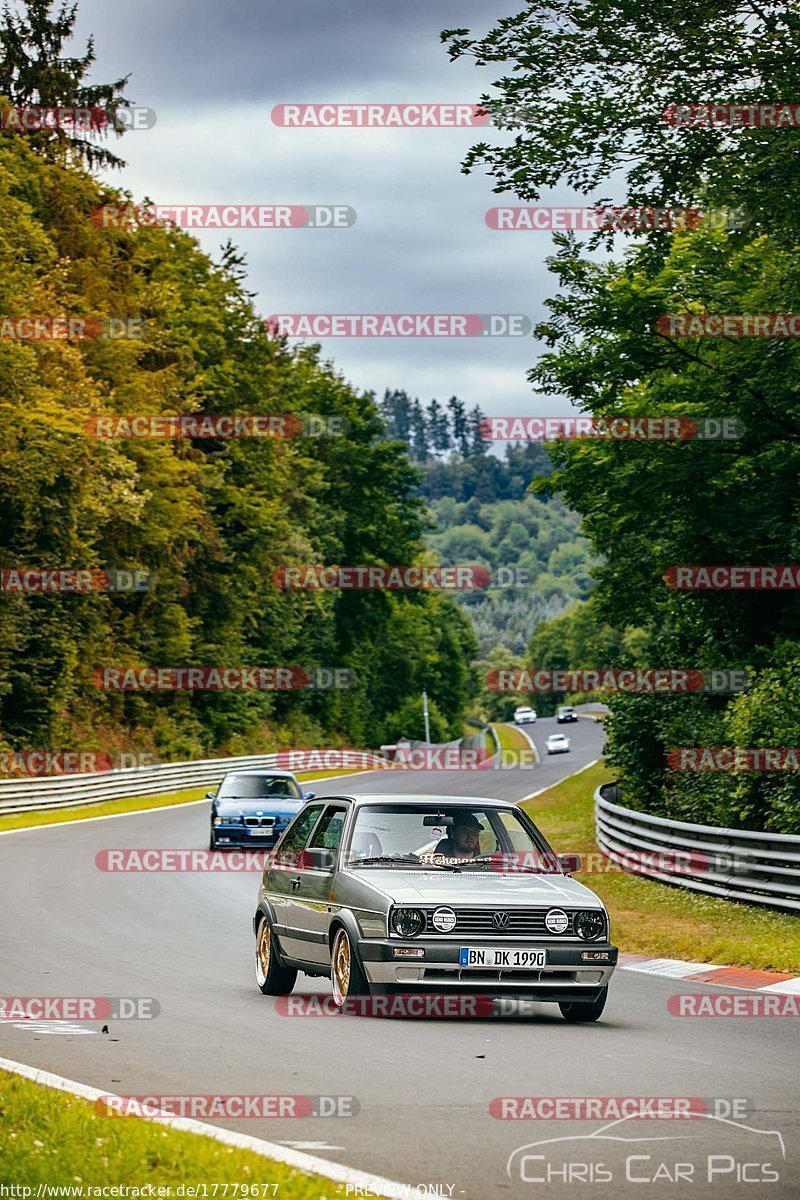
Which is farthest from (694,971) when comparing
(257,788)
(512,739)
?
(512,739)

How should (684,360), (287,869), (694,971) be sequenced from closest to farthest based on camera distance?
(287,869)
(694,971)
(684,360)

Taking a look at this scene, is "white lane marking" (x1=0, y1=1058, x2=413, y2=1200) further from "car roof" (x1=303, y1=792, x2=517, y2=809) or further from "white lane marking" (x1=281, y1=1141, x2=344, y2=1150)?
"car roof" (x1=303, y1=792, x2=517, y2=809)

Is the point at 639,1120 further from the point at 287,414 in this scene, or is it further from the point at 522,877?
the point at 287,414

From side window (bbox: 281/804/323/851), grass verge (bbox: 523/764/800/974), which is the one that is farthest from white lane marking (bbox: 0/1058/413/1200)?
grass verge (bbox: 523/764/800/974)

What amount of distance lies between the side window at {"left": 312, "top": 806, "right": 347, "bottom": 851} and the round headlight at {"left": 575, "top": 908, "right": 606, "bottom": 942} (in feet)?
6.71

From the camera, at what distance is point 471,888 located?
11.5 m

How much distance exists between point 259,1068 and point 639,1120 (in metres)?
2.47

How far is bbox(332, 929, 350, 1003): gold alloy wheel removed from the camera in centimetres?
1154

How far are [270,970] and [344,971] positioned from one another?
1462 millimetres

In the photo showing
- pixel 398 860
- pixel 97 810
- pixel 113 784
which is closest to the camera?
pixel 398 860

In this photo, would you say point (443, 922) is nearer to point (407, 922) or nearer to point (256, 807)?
point (407, 922)

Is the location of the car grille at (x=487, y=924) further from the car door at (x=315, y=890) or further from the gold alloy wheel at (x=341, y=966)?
the car door at (x=315, y=890)

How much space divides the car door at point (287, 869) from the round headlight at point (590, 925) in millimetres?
2496

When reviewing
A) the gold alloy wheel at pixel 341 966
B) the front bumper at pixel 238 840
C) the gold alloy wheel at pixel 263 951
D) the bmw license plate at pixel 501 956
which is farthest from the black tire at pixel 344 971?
the front bumper at pixel 238 840
